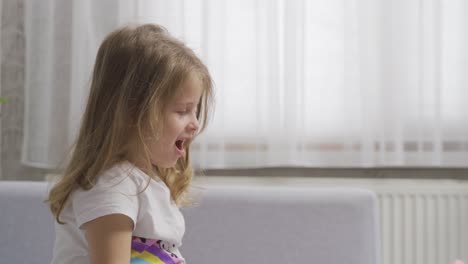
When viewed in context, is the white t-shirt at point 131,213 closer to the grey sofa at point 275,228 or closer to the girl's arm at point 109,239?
the girl's arm at point 109,239

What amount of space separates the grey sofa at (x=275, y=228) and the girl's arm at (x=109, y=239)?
0.60 meters

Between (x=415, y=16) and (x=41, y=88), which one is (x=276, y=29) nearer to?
(x=415, y=16)

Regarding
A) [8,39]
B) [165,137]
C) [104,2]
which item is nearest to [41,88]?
[8,39]

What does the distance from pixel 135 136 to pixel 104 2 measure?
1.48m

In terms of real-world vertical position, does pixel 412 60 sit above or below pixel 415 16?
below

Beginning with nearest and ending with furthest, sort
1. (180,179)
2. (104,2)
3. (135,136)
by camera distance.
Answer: (135,136) → (180,179) → (104,2)

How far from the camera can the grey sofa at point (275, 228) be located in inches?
59.2

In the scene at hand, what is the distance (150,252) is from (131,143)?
21 cm

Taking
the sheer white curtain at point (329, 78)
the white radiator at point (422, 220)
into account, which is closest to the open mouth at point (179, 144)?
the sheer white curtain at point (329, 78)

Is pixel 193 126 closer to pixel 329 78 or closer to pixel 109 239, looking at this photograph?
pixel 109 239

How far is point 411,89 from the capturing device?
2180 mm

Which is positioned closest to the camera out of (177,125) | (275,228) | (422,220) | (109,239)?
(109,239)

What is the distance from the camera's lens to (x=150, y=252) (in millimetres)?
1102

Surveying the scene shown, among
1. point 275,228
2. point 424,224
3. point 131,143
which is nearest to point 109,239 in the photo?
point 131,143
